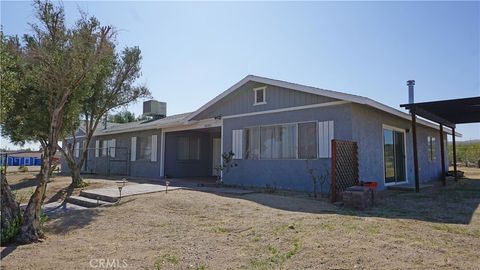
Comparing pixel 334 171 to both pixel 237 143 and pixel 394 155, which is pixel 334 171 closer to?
pixel 237 143

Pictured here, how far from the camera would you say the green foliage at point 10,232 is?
18.0 feet

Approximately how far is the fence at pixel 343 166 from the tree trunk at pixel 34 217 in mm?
6327

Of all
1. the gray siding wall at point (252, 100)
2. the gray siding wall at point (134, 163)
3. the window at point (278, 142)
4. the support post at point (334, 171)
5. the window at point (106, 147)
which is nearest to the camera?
the support post at point (334, 171)

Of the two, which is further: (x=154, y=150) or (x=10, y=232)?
(x=154, y=150)

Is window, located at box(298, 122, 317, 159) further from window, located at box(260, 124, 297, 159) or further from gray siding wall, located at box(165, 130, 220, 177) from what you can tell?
gray siding wall, located at box(165, 130, 220, 177)

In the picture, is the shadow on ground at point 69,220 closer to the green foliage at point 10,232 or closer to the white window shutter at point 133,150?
the green foliage at point 10,232

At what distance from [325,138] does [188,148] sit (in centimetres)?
866

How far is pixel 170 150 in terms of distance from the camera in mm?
16375

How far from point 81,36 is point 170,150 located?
9.85m

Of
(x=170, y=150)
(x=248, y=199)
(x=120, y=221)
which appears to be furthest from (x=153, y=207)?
(x=170, y=150)

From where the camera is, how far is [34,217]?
5.76 m

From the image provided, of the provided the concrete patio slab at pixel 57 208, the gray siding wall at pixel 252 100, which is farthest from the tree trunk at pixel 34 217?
the gray siding wall at pixel 252 100

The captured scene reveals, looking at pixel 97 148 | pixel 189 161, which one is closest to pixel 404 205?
pixel 189 161

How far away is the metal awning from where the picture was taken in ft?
32.8
